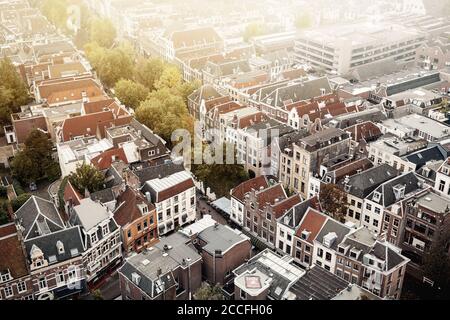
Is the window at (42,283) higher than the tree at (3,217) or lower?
lower

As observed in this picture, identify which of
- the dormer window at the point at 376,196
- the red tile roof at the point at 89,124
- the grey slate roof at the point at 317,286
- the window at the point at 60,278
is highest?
the red tile roof at the point at 89,124

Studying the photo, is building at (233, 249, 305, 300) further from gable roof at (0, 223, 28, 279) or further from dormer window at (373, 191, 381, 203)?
gable roof at (0, 223, 28, 279)

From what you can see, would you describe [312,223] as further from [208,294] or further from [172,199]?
[172,199]

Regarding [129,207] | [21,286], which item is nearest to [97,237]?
[129,207]

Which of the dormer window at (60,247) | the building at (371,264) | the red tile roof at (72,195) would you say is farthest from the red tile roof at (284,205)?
the dormer window at (60,247)

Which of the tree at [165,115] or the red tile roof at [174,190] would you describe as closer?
the red tile roof at [174,190]

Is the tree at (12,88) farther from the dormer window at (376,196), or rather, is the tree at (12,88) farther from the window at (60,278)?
the dormer window at (376,196)
